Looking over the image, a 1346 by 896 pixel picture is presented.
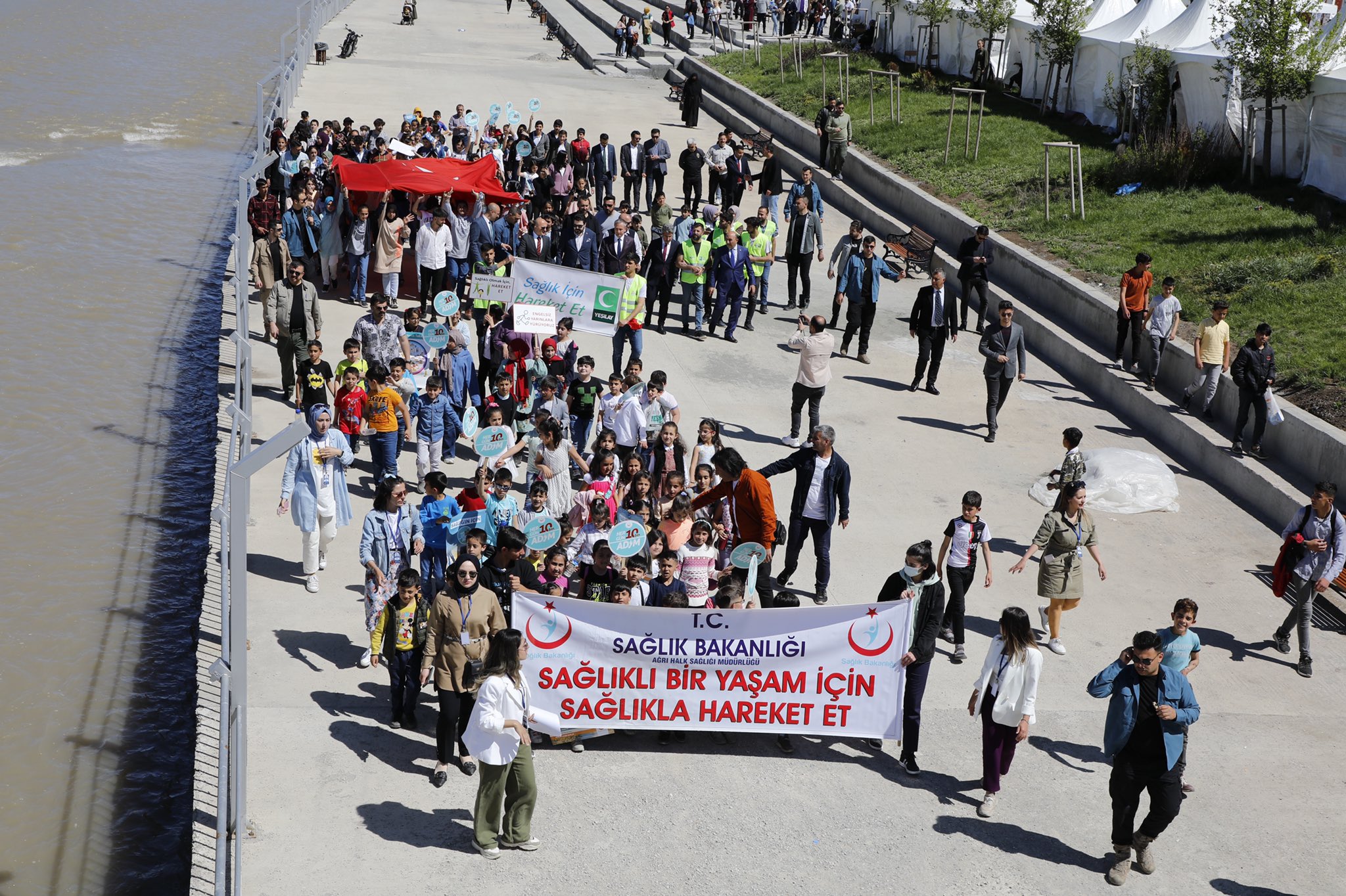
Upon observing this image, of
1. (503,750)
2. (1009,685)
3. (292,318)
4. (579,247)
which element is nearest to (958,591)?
(1009,685)

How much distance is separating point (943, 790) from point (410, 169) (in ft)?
41.1

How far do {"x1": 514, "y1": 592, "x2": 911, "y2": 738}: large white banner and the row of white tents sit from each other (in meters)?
16.3

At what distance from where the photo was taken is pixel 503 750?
8055 millimetres

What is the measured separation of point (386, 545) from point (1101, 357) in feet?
38.6

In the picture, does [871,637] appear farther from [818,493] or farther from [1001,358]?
[1001,358]

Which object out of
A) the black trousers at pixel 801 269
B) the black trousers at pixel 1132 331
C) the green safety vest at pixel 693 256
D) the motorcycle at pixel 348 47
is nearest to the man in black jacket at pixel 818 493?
the green safety vest at pixel 693 256

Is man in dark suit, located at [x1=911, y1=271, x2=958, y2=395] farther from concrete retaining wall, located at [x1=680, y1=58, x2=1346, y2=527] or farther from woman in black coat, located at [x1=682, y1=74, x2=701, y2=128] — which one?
woman in black coat, located at [x1=682, y1=74, x2=701, y2=128]

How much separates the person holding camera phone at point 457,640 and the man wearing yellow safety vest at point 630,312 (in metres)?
7.47

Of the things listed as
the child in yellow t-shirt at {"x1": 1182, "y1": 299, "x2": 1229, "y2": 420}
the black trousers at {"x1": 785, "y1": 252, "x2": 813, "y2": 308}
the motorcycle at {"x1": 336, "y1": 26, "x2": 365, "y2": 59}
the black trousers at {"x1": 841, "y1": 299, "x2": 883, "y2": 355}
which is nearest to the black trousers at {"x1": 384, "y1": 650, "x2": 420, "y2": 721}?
the black trousers at {"x1": 841, "y1": 299, "x2": 883, "y2": 355}

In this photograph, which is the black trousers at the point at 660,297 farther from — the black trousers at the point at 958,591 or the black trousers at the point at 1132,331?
the black trousers at the point at 958,591

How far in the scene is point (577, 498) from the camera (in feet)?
36.8

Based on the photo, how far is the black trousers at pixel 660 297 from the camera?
59.9 ft

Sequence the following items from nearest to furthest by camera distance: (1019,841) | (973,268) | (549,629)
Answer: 1. (1019,841)
2. (549,629)
3. (973,268)

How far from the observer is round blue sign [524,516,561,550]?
10234 mm
